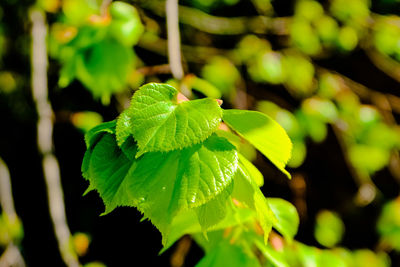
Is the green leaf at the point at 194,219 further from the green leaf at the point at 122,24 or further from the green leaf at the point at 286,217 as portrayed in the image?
the green leaf at the point at 122,24

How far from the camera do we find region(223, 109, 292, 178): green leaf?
0.47 meters

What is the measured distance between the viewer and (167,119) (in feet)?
1.45

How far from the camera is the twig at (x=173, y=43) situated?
92 centimetres

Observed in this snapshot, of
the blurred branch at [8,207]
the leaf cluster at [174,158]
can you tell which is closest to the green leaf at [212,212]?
Result: the leaf cluster at [174,158]

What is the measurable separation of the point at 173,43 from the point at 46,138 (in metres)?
0.68

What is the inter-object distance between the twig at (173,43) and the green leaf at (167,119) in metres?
0.42

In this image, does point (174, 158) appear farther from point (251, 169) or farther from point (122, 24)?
point (122, 24)

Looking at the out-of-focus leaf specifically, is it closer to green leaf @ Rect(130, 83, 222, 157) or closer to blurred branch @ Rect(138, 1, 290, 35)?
blurred branch @ Rect(138, 1, 290, 35)

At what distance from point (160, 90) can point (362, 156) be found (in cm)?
167

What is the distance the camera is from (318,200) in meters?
2.56

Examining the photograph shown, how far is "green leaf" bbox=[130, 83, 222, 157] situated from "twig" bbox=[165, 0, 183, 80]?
42cm

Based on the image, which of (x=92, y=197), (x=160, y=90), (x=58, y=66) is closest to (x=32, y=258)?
(x=92, y=197)

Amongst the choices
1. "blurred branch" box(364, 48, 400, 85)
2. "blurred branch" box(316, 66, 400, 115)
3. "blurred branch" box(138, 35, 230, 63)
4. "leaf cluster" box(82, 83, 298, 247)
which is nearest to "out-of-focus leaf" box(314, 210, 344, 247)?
"blurred branch" box(316, 66, 400, 115)

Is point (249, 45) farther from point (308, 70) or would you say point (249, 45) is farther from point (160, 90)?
point (160, 90)
